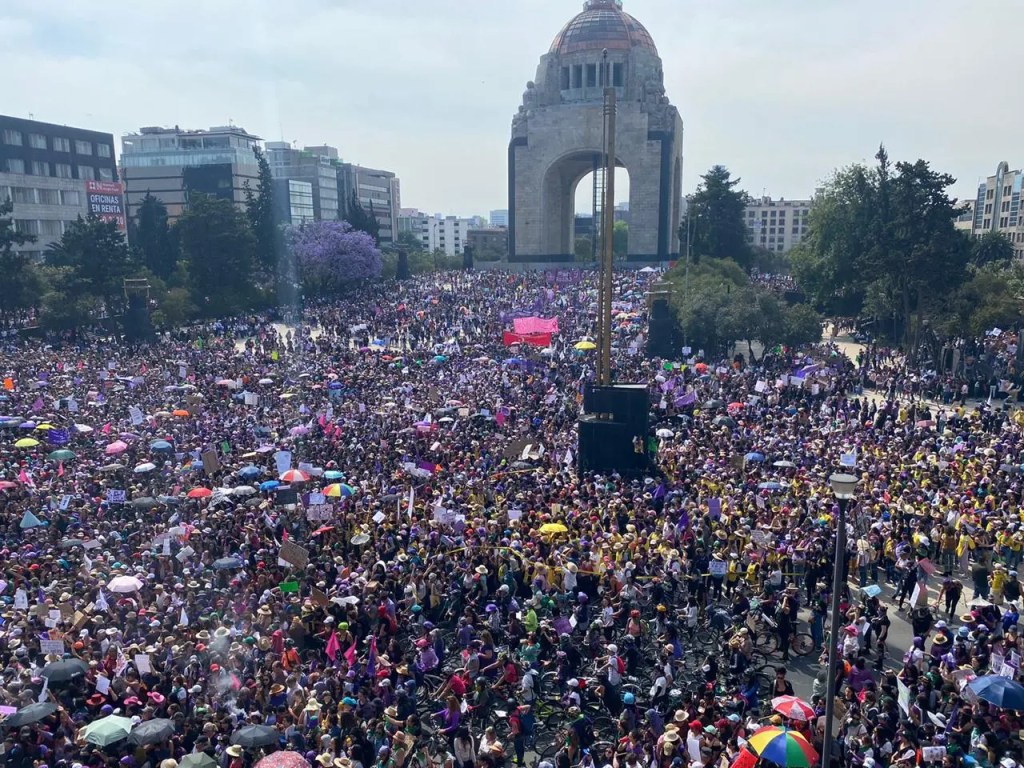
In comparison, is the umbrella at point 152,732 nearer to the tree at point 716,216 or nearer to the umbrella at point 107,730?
the umbrella at point 107,730

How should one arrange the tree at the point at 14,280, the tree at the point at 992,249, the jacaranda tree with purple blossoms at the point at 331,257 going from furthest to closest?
the jacaranda tree with purple blossoms at the point at 331,257 → the tree at the point at 992,249 → the tree at the point at 14,280

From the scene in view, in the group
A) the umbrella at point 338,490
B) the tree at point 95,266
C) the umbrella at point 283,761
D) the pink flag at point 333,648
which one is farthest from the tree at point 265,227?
the umbrella at point 283,761

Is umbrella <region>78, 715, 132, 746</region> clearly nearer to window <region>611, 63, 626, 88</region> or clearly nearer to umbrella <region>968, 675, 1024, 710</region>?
umbrella <region>968, 675, 1024, 710</region>

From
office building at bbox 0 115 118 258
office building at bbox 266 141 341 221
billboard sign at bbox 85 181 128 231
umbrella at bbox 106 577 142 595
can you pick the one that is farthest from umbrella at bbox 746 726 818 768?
office building at bbox 266 141 341 221

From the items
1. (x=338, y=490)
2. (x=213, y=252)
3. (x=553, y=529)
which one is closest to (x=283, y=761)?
(x=553, y=529)

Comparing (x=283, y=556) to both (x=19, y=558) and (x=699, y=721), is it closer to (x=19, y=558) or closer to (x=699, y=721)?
(x=19, y=558)

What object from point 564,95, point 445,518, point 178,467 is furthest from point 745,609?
point 564,95
